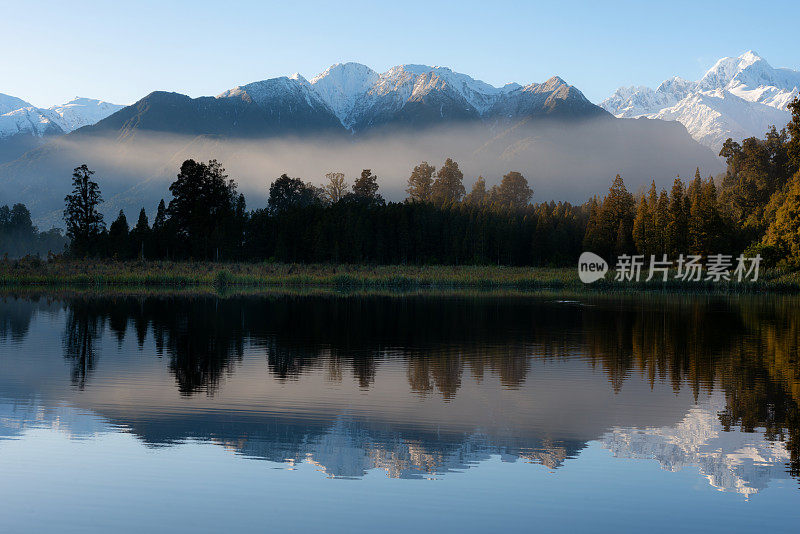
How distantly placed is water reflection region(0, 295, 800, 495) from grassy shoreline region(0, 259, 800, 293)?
122 ft

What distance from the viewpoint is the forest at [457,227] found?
321 feet

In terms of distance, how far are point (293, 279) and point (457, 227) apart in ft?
168

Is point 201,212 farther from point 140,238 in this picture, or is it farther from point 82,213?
point 82,213

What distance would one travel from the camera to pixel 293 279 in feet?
255

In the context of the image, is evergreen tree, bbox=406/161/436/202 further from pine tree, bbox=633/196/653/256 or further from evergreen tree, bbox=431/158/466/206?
pine tree, bbox=633/196/653/256

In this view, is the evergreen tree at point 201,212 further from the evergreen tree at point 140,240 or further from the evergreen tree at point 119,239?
the evergreen tree at point 119,239

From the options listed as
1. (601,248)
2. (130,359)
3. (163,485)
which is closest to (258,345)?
(130,359)

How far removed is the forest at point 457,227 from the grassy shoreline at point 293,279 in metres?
8.99

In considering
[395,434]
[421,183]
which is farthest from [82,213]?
[395,434]

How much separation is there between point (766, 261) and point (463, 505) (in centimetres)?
8318

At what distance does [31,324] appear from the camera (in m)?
32.4

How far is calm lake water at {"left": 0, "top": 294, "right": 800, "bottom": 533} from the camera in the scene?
9.48m

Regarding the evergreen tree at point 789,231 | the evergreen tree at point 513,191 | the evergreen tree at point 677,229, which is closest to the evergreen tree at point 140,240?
the evergreen tree at point 677,229

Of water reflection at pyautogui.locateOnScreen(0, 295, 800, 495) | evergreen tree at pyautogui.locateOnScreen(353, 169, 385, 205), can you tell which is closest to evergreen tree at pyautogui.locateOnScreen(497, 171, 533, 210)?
evergreen tree at pyautogui.locateOnScreen(353, 169, 385, 205)
